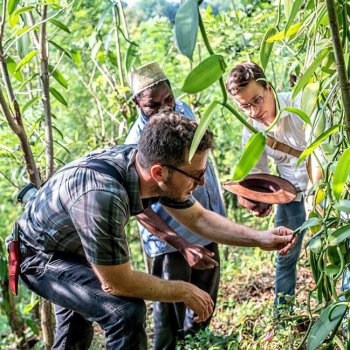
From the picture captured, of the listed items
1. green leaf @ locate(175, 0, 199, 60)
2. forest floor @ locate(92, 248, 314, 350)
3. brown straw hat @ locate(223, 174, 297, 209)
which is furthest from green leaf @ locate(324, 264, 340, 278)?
brown straw hat @ locate(223, 174, 297, 209)

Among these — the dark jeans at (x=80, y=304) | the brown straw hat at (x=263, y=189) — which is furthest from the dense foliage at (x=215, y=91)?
the dark jeans at (x=80, y=304)

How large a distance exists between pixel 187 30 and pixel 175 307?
1.89 meters

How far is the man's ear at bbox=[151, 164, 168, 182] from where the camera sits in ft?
6.61

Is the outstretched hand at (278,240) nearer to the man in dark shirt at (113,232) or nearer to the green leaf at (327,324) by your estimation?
the man in dark shirt at (113,232)

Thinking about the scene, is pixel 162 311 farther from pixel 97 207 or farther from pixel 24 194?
pixel 97 207

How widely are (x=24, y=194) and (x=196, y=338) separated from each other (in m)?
0.87

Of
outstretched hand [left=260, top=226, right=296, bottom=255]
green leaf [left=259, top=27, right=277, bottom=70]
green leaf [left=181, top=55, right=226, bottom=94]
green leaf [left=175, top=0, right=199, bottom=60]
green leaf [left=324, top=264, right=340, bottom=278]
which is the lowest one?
outstretched hand [left=260, top=226, right=296, bottom=255]

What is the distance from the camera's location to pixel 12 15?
2039 millimetres

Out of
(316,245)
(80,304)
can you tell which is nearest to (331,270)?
(316,245)

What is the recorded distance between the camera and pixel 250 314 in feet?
8.88

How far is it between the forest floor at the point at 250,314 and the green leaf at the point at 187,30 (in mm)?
969

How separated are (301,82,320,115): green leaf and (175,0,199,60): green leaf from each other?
49cm

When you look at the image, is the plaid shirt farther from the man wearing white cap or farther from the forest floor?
the forest floor

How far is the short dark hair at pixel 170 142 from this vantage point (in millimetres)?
1987
